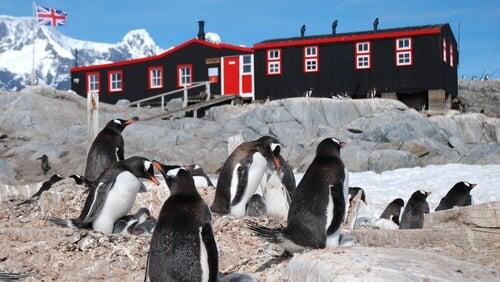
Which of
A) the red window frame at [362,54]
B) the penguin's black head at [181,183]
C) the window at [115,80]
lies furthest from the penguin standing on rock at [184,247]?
the window at [115,80]

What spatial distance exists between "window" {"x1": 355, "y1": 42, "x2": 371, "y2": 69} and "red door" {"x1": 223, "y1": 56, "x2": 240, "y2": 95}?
17.2 ft

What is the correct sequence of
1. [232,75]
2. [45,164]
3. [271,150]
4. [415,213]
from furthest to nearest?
1. [232,75]
2. [45,164]
3. [415,213]
4. [271,150]

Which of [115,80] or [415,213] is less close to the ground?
[115,80]

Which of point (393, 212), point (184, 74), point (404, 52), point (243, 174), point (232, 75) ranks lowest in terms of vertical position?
point (393, 212)

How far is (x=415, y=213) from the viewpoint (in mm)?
10391

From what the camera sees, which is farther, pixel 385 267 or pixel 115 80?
pixel 115 80

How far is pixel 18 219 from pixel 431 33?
70.3ft

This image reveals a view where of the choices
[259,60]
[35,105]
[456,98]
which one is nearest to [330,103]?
[259,60]

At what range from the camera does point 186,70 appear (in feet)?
101

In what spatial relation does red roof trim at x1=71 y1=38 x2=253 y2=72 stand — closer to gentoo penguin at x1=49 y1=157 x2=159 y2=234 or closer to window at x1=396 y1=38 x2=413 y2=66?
window at x1=396 y1=38 x2=413 y2=66

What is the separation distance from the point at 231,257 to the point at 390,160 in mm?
14290

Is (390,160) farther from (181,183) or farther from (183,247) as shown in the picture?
(183,247)

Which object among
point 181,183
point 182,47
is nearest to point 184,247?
point 181,183

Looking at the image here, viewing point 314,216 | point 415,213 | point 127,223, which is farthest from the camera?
point 415,213
